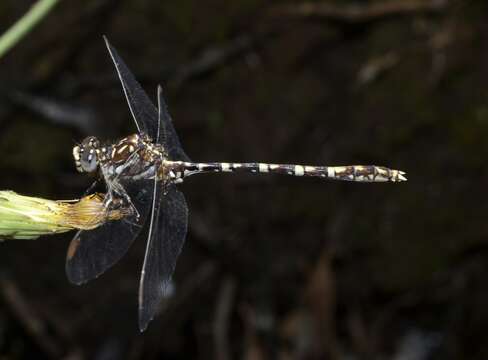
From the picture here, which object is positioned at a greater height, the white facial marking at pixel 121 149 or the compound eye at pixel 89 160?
the white facial marking at pixel 121 149

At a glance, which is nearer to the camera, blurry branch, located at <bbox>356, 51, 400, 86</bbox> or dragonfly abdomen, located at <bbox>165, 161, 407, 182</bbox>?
dragonfly abdomen, located at <bbox>165, 161, 407, 182</bbox>

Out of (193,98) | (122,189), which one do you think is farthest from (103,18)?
(122,189)

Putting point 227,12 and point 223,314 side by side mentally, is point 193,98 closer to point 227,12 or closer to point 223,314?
point 227,12

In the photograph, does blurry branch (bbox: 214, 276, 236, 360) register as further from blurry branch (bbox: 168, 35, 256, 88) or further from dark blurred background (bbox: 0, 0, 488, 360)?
blurry branch (bbox: 168, 35, 256, 88)

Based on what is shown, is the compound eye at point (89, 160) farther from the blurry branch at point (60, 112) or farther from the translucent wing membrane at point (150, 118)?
the blurry branch at point (60, 112)

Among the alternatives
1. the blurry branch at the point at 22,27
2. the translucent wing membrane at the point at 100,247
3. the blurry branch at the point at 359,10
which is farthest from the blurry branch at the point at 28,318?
the blurry branch at the point at 22,27

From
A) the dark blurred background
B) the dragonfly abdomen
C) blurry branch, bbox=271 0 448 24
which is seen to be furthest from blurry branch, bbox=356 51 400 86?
the dragonfly abdomen

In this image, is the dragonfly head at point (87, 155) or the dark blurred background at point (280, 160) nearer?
the dragonfly head at point (87, 155)
